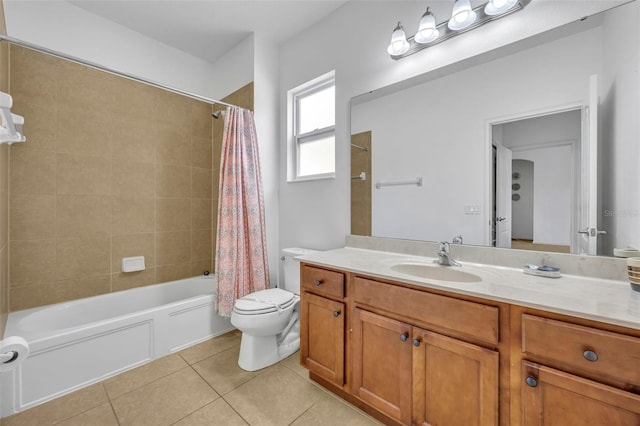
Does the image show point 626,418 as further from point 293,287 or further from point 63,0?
point 63,0

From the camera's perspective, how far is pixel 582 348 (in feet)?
2.58

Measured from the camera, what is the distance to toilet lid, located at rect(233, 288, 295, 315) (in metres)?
1.75

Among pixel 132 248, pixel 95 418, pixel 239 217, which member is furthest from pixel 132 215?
pixel 95 418

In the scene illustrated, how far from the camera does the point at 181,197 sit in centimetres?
272

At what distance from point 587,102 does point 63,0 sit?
3.59 meters

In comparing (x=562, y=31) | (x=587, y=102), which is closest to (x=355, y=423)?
(x=587, y=102)

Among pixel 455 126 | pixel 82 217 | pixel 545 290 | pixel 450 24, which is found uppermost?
pixel 450 24

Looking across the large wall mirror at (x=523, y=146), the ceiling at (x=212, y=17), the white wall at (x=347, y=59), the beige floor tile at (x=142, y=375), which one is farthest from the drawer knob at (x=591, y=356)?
the ceiling at (x=212, y=17)

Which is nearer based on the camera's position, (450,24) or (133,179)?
(450,24)

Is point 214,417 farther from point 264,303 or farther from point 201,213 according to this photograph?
point 201,213

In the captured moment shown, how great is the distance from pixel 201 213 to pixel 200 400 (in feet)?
6.14

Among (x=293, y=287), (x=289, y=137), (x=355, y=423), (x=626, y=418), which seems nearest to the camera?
(x=626, y=418)

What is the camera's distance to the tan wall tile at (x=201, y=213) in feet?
9.23

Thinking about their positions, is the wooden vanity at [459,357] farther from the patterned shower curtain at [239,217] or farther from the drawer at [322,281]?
the patterned shower curtain at [239,217]
